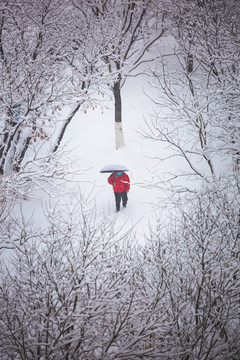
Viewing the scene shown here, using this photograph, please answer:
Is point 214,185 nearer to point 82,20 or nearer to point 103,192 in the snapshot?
point 103,192

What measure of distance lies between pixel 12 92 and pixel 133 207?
495cm

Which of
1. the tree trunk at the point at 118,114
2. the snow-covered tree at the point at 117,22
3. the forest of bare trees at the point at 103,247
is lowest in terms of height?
the forest of bare trees at the point at 103,247

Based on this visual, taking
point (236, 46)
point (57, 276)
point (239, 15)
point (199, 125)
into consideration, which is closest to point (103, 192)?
point (199, 125)

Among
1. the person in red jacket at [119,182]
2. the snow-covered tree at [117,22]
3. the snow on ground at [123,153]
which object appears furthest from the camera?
the snow-covered tree at [117,22]

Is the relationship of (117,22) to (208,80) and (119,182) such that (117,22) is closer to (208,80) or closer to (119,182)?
(208,80)

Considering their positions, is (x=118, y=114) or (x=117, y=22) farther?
(x=118, y=114)

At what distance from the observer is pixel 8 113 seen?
6.39 metres

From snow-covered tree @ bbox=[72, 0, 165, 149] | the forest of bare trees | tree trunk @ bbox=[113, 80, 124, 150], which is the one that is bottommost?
the forest of bare trees

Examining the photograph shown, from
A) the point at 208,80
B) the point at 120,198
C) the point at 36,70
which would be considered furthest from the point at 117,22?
the point at 120,198

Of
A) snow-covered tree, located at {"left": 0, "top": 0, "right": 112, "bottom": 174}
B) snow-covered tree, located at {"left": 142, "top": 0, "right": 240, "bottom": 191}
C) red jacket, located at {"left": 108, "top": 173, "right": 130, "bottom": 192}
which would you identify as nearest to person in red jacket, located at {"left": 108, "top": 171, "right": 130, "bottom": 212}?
red jacket, located at {"left": 108, "top": 173, "right": 130, "bottom": 192}

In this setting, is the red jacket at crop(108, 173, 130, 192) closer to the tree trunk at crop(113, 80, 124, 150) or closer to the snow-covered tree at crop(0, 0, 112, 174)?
the snow-covered tree at crop(0, 0, 112, 174)

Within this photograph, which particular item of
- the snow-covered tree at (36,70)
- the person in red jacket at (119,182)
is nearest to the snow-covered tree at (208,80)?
the person in red jacket at (119,182)

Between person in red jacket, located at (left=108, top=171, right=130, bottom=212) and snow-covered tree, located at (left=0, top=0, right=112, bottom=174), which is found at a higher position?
snow-covered tree, located at (left=0, top=0, right=112, bottom=174)

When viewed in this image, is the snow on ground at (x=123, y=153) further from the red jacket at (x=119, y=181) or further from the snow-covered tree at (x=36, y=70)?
the snow-covered tree at (x=36, y=70)
